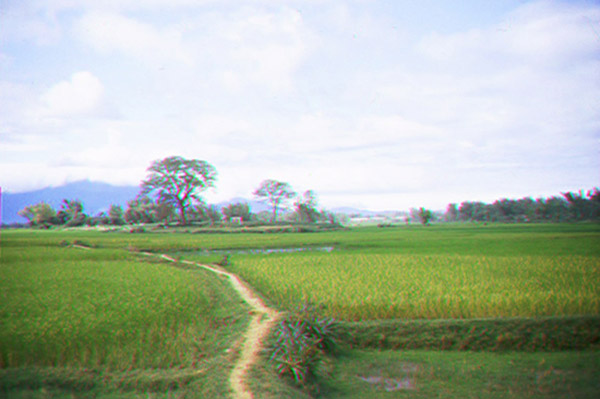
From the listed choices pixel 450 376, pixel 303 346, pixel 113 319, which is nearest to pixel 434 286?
pixel 450 376

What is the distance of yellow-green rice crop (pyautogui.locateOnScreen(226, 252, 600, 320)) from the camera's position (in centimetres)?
811

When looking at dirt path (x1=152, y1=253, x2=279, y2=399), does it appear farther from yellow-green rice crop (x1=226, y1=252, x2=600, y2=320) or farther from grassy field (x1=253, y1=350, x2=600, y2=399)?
yellow-green rice crop (x1=226, y1=252, x2=600, y2=320)

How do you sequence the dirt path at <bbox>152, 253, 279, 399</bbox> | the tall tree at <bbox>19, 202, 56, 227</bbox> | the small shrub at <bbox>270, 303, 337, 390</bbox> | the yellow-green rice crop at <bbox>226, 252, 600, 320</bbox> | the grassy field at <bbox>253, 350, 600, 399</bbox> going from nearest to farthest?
the dirt path at <bbox>152, 253, 279, 399</bbox> → the grassy field at <bbox>253, 350, 600, 399</bbox> → the small shrub at <bbox>270, 303, 337, 390</bbox> → the yellow-green rice crop at <bbox>226, 252, 600, 320</bbox> → the tall tree at <bbox>19, 202, 56, 227</bbox>

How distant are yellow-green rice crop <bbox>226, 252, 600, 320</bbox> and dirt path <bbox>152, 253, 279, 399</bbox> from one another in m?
0.67

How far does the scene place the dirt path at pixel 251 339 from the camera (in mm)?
4817

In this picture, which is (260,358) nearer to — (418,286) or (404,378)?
(404,378)

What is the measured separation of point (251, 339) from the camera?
6566 mm

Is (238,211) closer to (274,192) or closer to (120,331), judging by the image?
(274,192)

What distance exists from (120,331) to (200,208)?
51.6m

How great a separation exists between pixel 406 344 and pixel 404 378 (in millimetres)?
1380

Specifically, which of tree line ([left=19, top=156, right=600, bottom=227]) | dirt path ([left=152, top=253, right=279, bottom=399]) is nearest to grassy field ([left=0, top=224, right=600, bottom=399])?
dirt path ([left=152, top=253, right=279, bottom=399])

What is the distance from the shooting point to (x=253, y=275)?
13656mm

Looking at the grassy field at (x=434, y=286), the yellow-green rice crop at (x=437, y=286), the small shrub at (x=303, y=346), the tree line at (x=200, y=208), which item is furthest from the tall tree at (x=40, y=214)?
the small shrub at (x=303, y=346)

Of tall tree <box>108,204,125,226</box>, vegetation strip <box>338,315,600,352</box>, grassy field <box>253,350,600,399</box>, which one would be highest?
tall tree <box>108,204,125,226</box>
